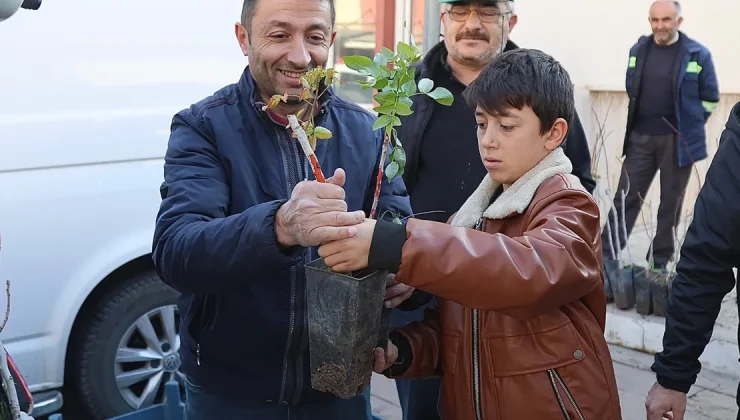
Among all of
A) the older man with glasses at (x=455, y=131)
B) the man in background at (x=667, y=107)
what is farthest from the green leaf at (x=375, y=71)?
the man in background at (x=667, y=107)

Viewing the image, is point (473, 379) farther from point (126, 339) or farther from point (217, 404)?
point (126, 339)

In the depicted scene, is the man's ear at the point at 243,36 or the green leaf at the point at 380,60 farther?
the man's ear at the point at 243,36

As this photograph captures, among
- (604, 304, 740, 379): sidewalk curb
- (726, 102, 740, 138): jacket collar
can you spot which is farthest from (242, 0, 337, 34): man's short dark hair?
(604, 304, 740, 379): sidewalk curb

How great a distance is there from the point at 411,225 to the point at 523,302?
0.86ft

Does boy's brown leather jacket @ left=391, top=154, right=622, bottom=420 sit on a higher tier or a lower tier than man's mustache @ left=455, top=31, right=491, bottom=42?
lower

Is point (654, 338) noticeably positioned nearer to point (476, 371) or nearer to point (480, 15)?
point (480, 15)

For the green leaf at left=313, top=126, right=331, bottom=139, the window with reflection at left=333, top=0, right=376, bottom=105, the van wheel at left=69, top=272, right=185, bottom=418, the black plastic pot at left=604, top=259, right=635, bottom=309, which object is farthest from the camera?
the window with reflection at left=333, top=0, right=376, bottom=105

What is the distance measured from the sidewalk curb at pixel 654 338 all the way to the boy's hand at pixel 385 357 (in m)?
3.26

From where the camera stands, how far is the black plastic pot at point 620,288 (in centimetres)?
509

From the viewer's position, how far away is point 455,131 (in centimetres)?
306

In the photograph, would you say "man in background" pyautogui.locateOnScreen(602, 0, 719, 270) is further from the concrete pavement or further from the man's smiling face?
the man's smiling face

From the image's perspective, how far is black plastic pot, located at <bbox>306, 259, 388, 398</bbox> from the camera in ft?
4.94

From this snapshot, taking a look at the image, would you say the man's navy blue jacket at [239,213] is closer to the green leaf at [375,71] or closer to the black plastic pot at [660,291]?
the green leaf at [375,71]

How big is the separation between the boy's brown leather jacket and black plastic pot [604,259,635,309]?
3446 mm
